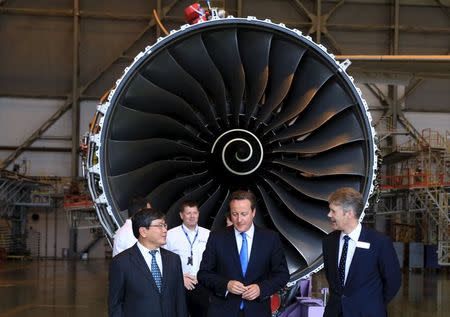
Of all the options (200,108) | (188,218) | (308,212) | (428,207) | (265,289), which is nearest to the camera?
(265,289)

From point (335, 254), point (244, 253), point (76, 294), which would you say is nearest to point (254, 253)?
point (244, 253)

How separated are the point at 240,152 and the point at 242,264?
6.69ft

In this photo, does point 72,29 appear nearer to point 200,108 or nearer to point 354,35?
point 354,35

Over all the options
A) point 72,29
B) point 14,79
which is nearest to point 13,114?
point 14,79

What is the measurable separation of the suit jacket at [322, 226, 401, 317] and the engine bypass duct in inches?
66.5

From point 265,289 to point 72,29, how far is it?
2494cm

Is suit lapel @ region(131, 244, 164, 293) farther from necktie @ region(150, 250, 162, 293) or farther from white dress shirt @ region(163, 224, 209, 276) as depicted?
white dress shirt @ region(163, 224, 209, 276)

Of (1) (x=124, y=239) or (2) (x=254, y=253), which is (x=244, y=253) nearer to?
(2) (x=254, y=253)

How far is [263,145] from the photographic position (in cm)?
651

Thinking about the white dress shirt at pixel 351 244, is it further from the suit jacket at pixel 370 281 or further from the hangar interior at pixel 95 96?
the hangar interior at pixel 95 96

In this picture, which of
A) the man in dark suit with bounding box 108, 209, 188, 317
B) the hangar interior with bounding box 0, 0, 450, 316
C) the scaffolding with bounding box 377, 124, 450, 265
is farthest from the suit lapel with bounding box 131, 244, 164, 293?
the hangar interior with bounding box 0, 0, 450, 316

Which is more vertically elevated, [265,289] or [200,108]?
[200,108]

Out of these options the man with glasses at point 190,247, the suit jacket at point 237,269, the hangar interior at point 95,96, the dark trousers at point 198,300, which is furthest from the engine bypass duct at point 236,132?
the hangar interior at point 95,96

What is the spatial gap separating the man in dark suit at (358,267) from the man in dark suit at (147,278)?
39.5 inches
